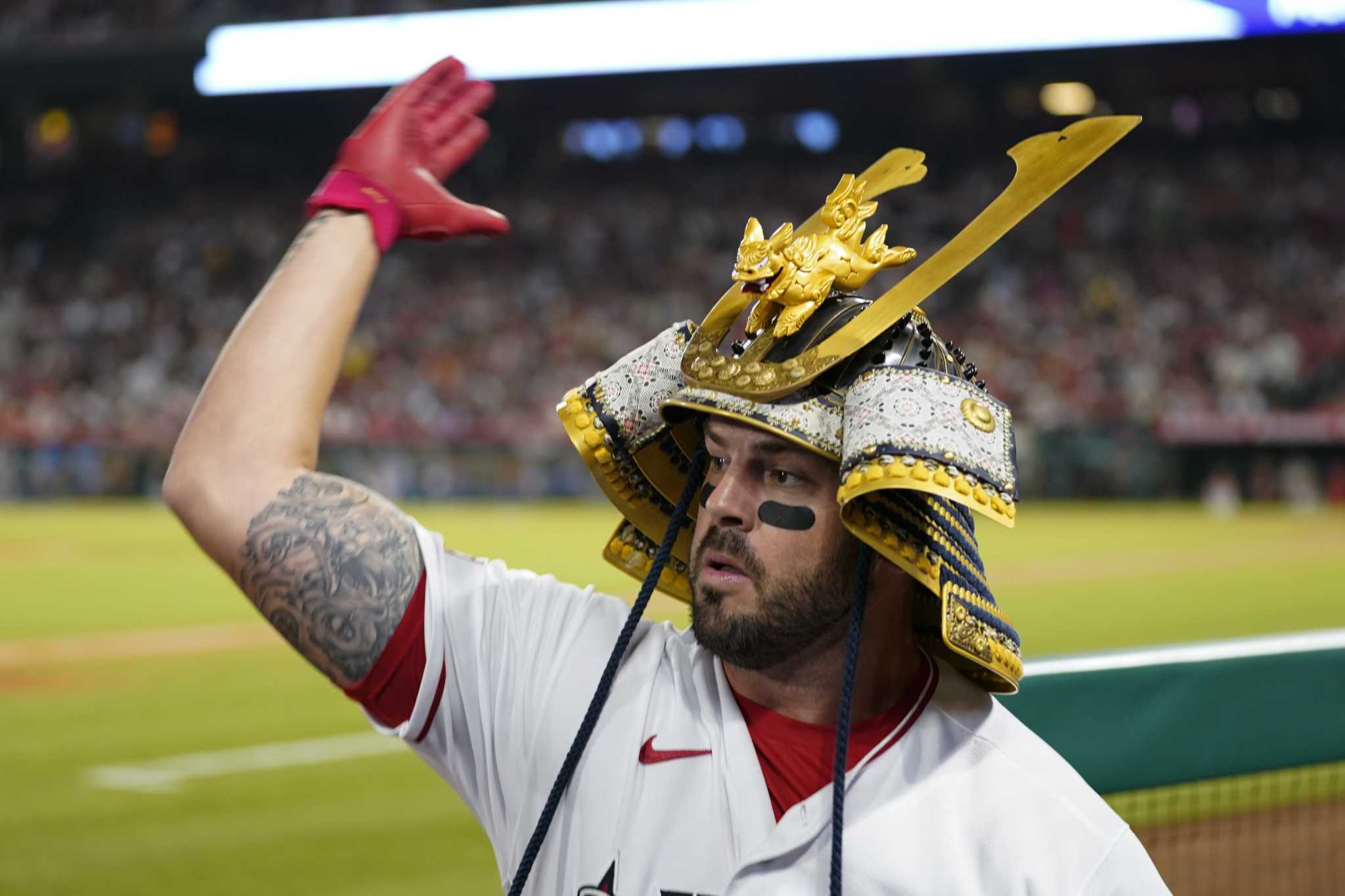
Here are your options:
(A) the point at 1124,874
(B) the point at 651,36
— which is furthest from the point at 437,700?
(B) the point at 651,36

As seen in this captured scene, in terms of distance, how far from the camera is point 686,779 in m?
2.19

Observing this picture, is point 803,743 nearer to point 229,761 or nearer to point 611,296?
point 229,761

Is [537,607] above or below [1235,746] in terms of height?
above

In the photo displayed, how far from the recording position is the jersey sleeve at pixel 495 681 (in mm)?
2176

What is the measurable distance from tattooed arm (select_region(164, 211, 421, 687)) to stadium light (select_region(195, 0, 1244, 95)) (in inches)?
929

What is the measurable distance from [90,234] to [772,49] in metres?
15.7

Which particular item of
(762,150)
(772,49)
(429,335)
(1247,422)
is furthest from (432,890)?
(762,150)

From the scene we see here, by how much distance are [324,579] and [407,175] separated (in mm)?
586

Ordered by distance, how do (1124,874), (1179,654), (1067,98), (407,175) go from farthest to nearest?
(1067,98), (1179,654), (407,175), (1124,874)

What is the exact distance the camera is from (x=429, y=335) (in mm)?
29234

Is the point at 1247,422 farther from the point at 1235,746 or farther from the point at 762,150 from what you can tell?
the point at 1235,746

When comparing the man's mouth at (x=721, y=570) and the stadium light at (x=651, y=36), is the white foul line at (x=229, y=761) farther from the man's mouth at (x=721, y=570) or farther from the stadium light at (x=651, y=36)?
the stadium light at (x=651, y=36)

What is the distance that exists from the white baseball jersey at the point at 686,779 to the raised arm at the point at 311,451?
0.35 ft

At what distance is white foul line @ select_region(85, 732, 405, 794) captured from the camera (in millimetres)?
6547
